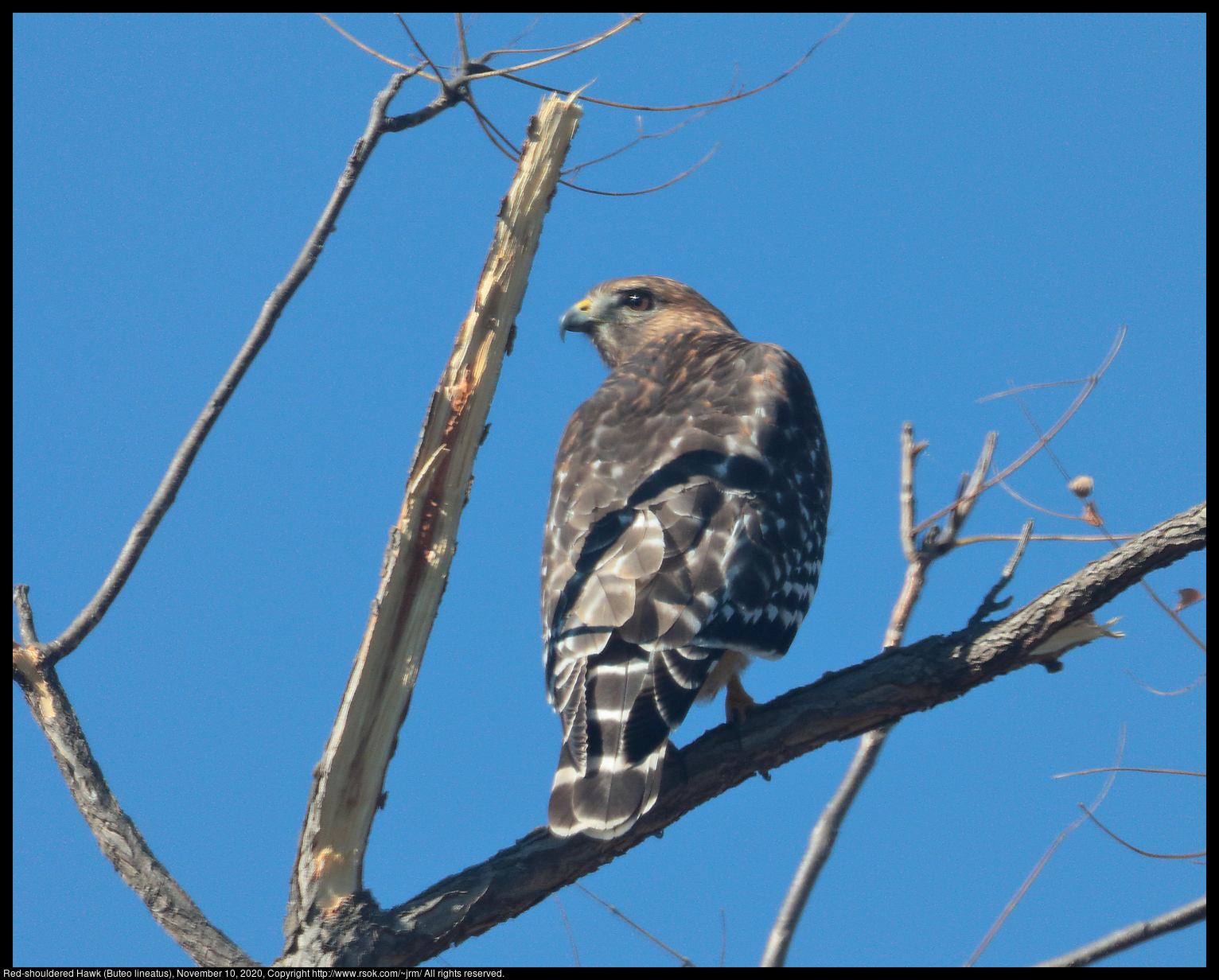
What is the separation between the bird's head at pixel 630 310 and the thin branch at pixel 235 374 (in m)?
3.42

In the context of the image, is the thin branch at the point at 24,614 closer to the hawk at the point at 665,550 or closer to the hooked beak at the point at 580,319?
the hawk at the point at 665,550

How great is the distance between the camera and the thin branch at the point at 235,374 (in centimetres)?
277

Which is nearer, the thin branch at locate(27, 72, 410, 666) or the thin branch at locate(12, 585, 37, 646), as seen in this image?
the thin branch at locate(27, 72, 410, 666)

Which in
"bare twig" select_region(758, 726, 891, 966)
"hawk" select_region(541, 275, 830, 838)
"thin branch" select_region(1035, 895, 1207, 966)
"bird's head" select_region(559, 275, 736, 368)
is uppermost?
"bird's head" select_region(559, 275, 736, 368)

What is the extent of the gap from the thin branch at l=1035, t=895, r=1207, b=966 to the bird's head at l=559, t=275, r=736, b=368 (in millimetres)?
4111

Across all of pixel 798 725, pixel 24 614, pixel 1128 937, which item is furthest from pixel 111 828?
pixel 1128 937

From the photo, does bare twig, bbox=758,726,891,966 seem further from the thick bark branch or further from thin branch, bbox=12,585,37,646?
thin branch, bbox=12,585,37,646

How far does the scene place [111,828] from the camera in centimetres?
299

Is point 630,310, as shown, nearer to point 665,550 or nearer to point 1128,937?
point 665,550

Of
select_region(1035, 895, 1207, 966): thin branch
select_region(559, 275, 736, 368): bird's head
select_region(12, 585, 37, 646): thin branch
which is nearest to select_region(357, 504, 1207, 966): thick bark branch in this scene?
select_region(1035, 895, 1207, 966): thin branch

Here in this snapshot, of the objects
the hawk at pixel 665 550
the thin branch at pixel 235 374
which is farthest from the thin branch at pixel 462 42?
the hawk at pixel 665 550

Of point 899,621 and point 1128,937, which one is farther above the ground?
point 899,621

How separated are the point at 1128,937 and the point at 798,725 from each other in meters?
1.18

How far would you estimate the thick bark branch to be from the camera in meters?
3.03
